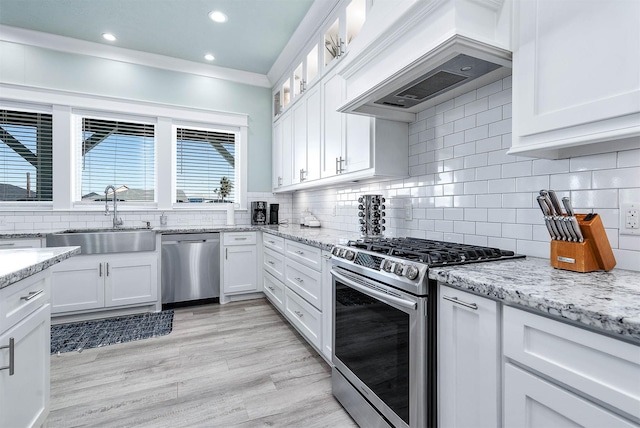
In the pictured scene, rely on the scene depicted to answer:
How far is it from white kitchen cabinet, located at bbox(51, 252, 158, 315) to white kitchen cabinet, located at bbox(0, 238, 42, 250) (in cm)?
27

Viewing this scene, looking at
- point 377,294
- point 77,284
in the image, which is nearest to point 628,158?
point 377,294

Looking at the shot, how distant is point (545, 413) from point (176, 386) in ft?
6.60

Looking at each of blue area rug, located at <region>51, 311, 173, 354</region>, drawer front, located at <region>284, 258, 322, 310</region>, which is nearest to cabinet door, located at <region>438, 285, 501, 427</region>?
drawer front, located at <region>284, 258, 322, 310</region>

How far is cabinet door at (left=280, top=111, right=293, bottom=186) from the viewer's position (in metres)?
3.78

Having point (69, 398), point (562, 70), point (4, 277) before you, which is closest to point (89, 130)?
point (69, 398)

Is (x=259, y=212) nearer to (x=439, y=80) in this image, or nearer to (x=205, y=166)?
(x=205, y=166)

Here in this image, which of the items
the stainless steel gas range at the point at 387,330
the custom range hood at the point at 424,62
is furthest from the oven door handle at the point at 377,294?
the custom range hood at the point at 424,62

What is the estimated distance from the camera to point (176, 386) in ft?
6.69

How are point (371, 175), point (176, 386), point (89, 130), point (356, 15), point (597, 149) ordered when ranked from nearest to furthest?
point (597, 149) < point (176, 386) < point (371, 175) < point (356, 15) < point (89, 130)

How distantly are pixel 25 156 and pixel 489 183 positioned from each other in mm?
4527

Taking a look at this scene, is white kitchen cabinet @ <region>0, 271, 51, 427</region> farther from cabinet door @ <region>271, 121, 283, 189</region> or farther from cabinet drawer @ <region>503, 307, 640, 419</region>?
cabinet door @ <region>271, 121, 283, 189</region>

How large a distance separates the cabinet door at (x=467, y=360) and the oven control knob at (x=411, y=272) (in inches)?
4.1

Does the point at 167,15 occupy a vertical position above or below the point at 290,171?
above

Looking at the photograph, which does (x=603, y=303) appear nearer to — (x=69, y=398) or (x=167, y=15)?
(x=69, y=398)
